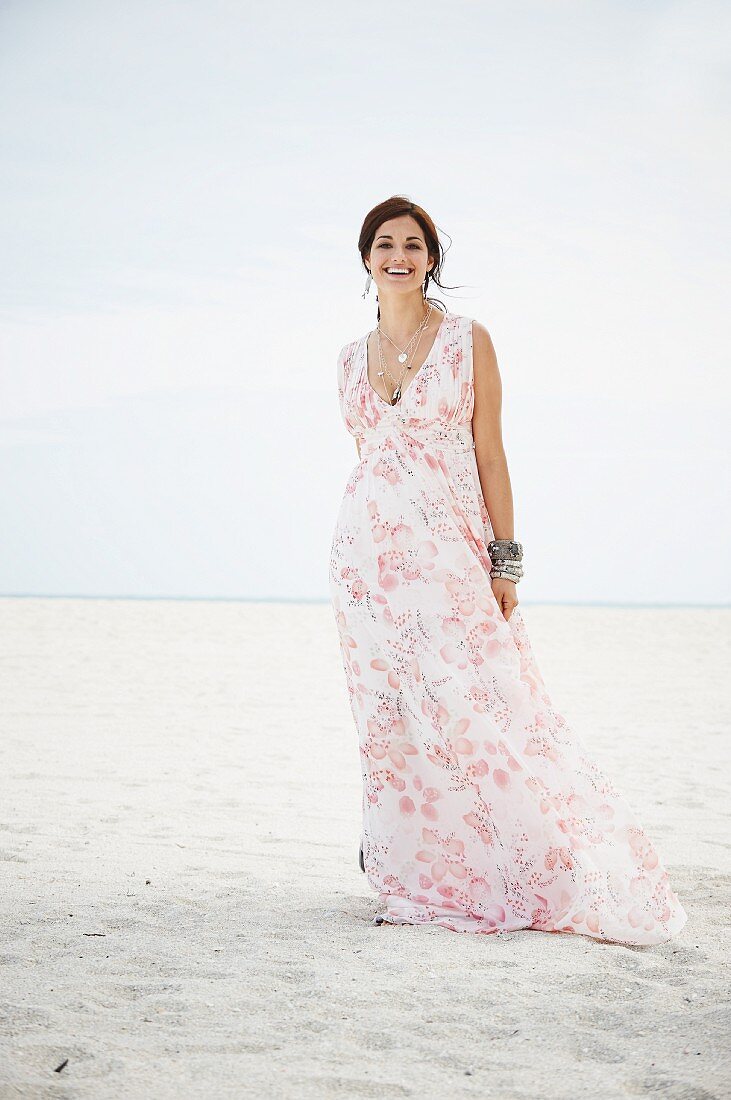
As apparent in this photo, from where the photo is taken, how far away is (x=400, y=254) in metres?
3.28

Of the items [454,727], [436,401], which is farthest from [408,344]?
[454,727]

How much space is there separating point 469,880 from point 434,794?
0.27 meters

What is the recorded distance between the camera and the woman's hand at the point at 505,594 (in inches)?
124

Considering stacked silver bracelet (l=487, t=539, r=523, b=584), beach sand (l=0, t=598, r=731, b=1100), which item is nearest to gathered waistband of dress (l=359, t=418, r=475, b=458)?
stacked silver bracelet (l=487, t=539, r=523, b=584)

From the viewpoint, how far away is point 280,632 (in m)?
18.0

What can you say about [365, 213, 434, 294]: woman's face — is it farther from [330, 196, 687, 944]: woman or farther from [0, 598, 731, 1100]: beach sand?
[0, 598, 731, 1100]: beach sand

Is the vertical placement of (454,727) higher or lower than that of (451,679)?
lower

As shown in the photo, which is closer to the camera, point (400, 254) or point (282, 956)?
point (282, 956)

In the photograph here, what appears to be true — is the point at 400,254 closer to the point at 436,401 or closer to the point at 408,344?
the point at 408,344

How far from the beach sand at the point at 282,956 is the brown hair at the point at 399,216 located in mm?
2081

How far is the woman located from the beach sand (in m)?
0.15

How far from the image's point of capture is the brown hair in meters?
3.31

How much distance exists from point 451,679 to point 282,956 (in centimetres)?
90

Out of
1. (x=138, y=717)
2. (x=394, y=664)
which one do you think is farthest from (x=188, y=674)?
(x=394, y=664)
